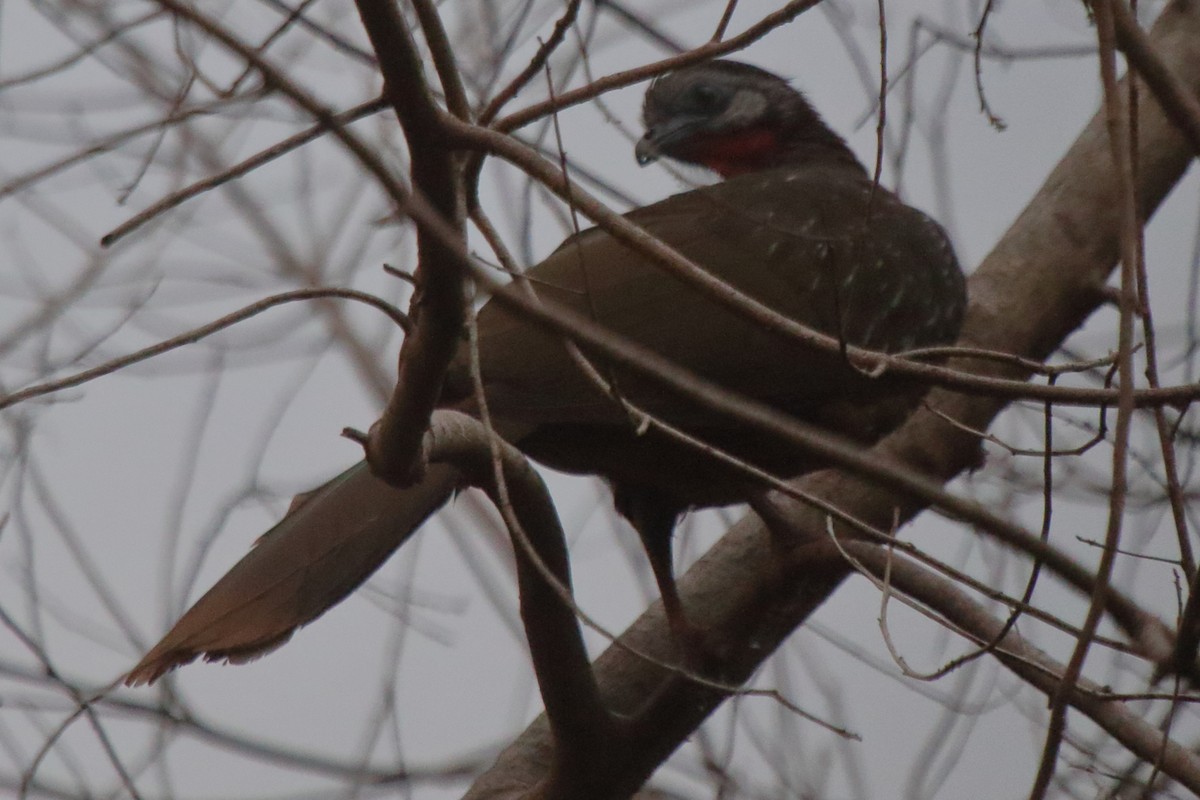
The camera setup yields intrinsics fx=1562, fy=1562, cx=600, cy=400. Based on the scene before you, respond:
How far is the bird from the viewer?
2930 mm

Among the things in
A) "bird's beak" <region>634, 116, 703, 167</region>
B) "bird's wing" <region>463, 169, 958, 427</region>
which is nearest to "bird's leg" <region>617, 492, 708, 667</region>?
"bird's wing" <region>463, 169, 958, 427</region>

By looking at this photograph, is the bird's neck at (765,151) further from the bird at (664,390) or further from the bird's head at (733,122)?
the bird at (664,390)

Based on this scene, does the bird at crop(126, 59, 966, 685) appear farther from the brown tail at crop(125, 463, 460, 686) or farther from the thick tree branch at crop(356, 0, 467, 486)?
the thick tree branch at crop(356, 0, 467, 486)

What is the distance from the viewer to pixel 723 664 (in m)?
3.86

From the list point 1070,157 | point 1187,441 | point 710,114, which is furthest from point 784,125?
point 1187,441

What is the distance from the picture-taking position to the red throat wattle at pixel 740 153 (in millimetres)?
4902

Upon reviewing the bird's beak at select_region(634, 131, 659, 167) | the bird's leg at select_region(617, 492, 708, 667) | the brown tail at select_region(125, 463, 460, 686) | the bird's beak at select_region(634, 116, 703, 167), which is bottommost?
the brown tail at select_region(125, 463, 460, 686)

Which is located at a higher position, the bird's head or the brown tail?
the bird's head

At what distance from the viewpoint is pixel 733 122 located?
16.1 feet

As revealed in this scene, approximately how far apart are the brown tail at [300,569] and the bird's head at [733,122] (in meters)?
2.03

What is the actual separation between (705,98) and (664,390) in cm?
197

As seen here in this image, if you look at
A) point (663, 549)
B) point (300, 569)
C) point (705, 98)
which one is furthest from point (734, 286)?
point (300, 569)

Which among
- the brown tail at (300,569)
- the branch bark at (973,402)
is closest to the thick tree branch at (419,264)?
the brown tail at (300,569)

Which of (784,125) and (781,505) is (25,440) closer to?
(781,505)
